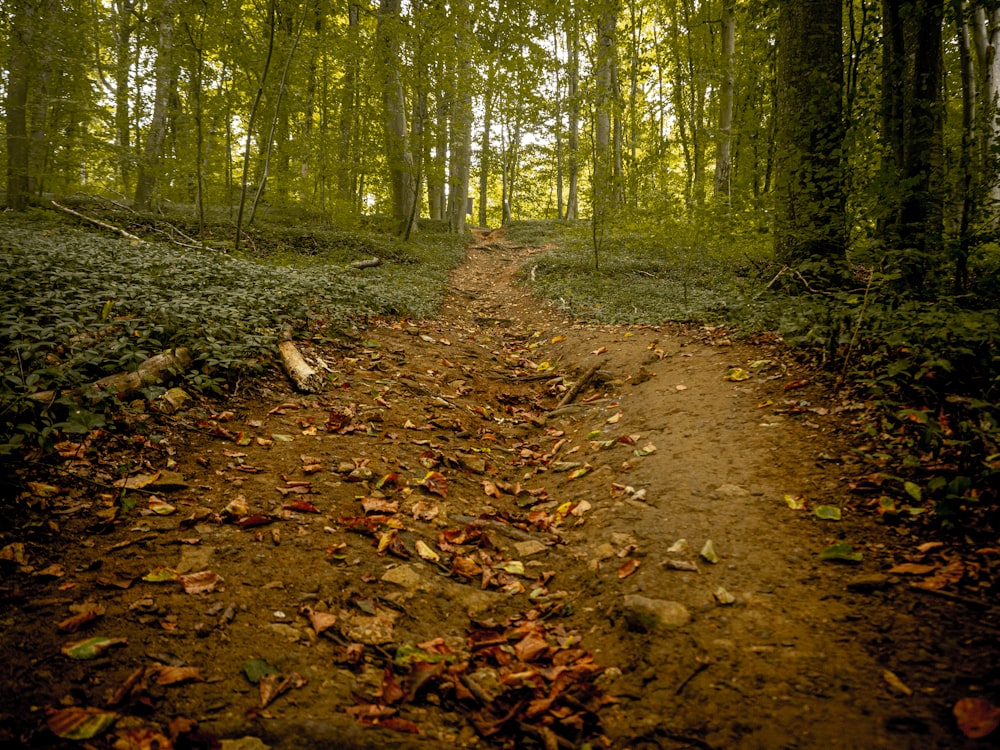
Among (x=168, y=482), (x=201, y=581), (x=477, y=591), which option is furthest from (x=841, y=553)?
(x=168, y=482)

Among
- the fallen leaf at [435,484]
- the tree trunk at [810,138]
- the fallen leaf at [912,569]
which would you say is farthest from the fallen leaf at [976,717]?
the tree trunk at [810,138]

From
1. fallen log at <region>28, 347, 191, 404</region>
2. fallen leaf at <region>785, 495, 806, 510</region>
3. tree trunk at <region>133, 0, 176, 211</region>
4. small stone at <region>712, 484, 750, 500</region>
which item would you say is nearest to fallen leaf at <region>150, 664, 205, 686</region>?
fallen log at <region>28, 347, 191, 404</region>

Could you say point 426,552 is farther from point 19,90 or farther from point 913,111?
point 19,90

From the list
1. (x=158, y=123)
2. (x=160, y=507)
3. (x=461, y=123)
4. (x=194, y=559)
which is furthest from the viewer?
(x=461, y=123)

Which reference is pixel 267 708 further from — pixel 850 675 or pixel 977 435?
pixel 977 435

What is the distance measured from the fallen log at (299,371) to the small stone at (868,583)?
401 centimetres

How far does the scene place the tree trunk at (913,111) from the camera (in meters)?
3.89

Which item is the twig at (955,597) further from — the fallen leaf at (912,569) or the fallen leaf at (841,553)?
the fallen leaf at (841,553)

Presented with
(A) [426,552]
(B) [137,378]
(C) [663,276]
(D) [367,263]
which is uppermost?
(D) [367,263]

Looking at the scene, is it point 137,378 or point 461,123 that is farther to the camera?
point 461,123

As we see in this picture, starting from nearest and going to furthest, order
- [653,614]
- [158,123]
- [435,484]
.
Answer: [653,614]
[435,484]
[158,123]

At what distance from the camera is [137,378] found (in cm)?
349

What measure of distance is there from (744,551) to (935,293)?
292cm

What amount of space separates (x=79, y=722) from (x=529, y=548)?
1.96 m
